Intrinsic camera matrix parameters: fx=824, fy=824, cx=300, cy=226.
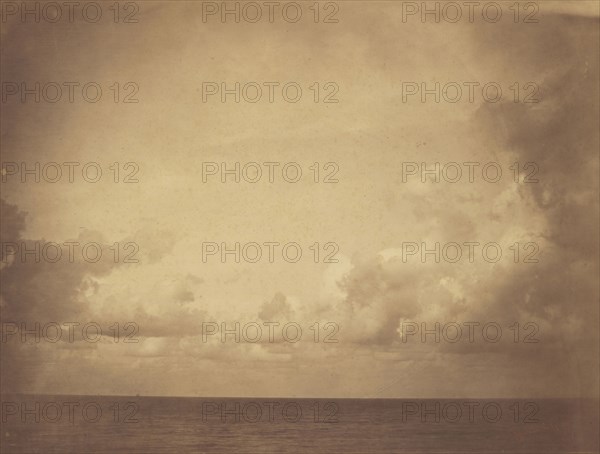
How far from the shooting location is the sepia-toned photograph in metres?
5.19

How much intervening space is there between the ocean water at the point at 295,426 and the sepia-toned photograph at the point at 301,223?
2 centimetres

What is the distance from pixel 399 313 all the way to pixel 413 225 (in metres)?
0.57

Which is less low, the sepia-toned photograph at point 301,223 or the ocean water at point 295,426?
the sepia-toned photograph at point 301,223

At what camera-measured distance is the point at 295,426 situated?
512 centimetres

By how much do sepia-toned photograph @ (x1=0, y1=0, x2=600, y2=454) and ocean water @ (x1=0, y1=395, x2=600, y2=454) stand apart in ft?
0.05

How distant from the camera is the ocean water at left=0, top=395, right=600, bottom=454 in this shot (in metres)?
5.11

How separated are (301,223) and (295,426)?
1.27 meters

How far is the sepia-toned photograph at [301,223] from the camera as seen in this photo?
5.19 meters

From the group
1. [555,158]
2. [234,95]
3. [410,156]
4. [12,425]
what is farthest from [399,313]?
[12,425]

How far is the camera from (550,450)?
5254mm

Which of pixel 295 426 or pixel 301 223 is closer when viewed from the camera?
pixel 295 426

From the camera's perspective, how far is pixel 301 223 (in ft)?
17.1

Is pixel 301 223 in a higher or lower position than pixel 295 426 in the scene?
higher

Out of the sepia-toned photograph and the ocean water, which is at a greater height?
the sepia-toned photograph
